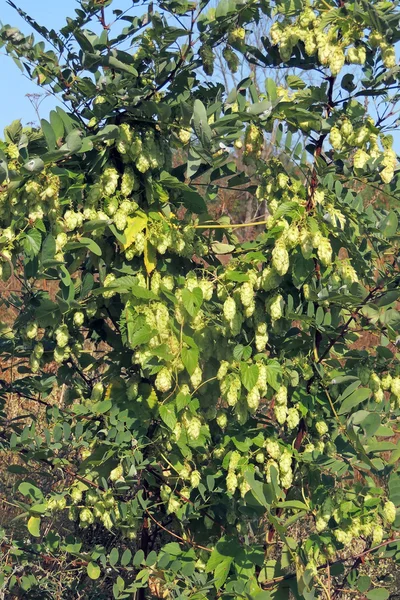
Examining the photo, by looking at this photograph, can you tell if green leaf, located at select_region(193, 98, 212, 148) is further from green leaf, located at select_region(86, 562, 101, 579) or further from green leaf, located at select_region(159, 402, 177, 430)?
green leaf, located at select_region(86, 562, 101, 579)

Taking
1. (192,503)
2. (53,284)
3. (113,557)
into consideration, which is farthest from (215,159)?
(53,284)

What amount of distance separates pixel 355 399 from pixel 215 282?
0.48m

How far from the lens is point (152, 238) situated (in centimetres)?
202

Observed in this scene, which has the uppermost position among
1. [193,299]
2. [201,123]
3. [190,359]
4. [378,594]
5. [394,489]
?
[201,123]

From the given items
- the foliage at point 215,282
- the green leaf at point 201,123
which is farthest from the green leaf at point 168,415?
the green leaf at point 201,123

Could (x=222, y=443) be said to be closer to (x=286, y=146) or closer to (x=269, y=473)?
(x=269, y=473)

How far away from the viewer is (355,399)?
1900mm

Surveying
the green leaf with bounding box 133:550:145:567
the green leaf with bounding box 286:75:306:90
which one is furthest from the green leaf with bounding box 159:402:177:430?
the green leaf with bounding box 286:75:306:90

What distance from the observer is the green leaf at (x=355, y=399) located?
1.89 meters

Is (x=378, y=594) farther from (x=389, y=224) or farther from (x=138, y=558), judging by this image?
(x=389, y=224)

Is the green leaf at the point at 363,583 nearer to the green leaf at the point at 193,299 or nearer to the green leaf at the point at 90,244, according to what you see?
the green leaf at the point at 193,299

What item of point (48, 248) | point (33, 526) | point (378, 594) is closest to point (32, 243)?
point (48, 248)

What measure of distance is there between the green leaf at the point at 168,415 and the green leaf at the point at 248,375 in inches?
8.8

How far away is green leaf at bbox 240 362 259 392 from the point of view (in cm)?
185
